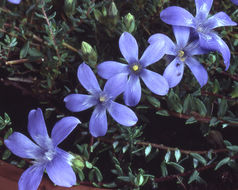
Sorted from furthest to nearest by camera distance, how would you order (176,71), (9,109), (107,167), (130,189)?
(9,109), (107,167), (130,189), (176,71)

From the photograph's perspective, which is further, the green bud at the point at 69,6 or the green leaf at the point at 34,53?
the green leaf at the point at 34,53

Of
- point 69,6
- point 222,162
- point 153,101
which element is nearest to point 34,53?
point 69,6

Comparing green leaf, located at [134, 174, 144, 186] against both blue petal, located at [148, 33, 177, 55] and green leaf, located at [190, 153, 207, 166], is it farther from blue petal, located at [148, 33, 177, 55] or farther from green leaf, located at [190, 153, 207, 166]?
blue petal, located at [148, 33, 177, 55]

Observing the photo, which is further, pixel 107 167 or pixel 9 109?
pixel 9 109

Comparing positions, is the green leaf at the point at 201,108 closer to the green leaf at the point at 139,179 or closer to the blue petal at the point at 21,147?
the green leaf at the point at 139,179

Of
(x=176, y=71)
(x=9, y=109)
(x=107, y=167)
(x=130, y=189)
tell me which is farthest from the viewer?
(x=9, y=109)

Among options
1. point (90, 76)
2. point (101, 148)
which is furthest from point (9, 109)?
point (90, 76)

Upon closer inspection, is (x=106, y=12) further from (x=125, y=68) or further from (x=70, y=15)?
(x=125, y=68)

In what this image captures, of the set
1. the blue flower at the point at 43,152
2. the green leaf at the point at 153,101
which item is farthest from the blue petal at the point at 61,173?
the green leaf at the point at 153,101
